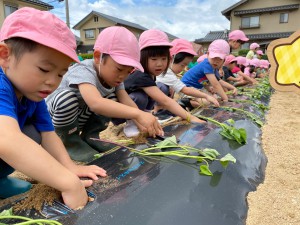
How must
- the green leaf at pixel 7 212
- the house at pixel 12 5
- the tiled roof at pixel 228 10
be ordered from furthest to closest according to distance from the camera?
the tiled roof at pixel 228 10 < the house at pixel 12 5 < the green leaf at pixel 7 212

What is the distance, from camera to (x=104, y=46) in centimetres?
157

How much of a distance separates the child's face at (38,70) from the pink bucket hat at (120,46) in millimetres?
557

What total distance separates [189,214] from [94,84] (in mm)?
954

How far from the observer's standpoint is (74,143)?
1.88 m

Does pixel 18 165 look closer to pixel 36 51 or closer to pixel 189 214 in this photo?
pixel 36 51

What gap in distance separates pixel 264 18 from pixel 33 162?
25391mm

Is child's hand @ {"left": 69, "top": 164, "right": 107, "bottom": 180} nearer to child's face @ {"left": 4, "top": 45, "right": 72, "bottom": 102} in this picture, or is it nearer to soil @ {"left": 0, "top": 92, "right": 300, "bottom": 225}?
soil @ {"left": 0, "top": 92, "right": 300, "bottom": 225}

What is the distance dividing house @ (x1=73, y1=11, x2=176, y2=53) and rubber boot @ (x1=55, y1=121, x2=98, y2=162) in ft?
88.3

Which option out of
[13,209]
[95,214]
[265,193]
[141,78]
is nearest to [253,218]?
[265,193]

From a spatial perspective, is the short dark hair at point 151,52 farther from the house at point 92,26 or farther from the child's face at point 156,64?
the house at point 92,26

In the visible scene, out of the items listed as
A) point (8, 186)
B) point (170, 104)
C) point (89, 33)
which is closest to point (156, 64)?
point (170, 104)

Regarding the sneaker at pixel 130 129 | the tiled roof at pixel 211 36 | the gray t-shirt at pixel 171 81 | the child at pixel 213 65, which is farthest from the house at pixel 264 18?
the sneaker at pixel 130 129

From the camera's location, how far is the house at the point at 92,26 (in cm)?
2766

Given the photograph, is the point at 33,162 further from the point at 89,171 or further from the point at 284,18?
the point at 284,18
